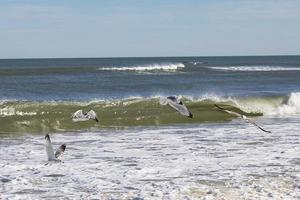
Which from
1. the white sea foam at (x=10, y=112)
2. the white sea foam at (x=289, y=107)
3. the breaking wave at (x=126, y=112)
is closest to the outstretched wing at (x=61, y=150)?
the breaking wave at (x=126, y=112)

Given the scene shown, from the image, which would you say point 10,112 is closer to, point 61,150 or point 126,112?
point 126,112

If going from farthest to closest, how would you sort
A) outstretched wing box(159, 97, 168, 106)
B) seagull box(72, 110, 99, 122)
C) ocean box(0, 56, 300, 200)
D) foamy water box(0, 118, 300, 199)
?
1. seagull box(72, 110, 99, 122)
2. ocean box(0, 56, 300, 200)
3. foamy water box(0, 118, 300, 199)
4. outstretched wing box(159, 97, 168, 106)

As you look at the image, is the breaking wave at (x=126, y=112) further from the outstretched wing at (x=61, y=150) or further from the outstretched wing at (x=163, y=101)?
the outstretched wing at (x=163, y=101)

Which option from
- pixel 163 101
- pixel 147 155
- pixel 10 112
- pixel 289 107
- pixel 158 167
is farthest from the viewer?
pixel 289 107

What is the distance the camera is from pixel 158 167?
8695mm

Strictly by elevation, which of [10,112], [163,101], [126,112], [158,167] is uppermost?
[163,101]

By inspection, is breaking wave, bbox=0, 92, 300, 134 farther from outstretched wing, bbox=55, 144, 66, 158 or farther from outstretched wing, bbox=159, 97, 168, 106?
outstretched wing, bbox=159, 97, 168, 106

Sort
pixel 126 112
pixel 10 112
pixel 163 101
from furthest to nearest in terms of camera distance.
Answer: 1. pixel 10 112
2. pixel 126 112
3. pixel 163 101

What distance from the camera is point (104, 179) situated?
7879 mm

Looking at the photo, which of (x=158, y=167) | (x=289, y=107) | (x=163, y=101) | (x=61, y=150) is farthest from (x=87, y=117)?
(x=289, y=107)

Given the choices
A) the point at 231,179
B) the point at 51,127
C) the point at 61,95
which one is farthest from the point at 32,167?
the point at 61,95

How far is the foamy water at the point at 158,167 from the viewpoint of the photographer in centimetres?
713

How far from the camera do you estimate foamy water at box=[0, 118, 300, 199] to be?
7.13 m

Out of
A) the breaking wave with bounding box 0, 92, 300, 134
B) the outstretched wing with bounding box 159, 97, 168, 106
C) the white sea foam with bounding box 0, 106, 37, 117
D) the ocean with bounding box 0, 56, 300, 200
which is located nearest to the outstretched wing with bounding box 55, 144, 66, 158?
the ocean with bounding box 0, 56, 300, 200
